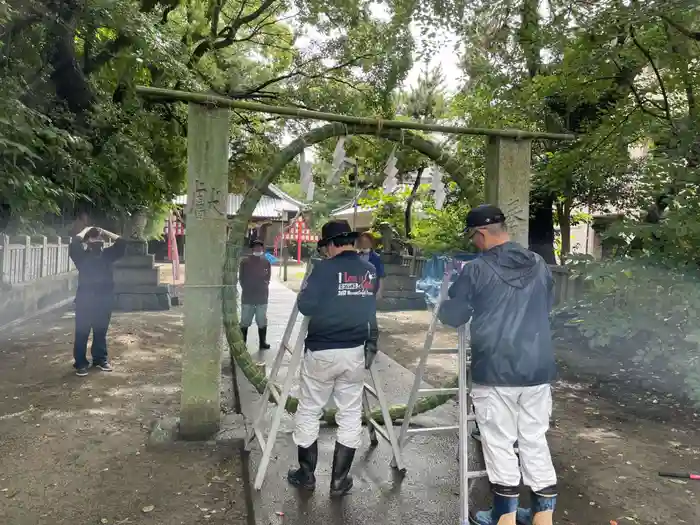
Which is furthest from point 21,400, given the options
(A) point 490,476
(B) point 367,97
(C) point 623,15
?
(B) point 367,97

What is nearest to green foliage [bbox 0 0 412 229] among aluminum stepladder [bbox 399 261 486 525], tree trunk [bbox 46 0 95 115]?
tree trunk [bbox 46 0 95 115]

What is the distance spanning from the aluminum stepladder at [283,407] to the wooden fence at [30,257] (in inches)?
303

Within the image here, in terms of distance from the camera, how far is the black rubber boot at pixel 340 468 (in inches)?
150

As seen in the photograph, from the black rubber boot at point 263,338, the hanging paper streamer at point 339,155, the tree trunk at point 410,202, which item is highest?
the tree trunk at point 410,202

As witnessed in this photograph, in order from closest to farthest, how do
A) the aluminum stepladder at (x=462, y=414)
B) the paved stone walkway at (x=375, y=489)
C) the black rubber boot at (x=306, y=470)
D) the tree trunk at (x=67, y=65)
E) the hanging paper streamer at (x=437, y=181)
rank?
1. the aluminum stepladder at (x=462, y=414)
2. the paved stone walkway at (x=375, y=489)
3. the black rubber boot at (x=306, y=470)
4. the hanging paper streamer at (x=437, y=181)
5. the tree trunk at (x=67, y=65)

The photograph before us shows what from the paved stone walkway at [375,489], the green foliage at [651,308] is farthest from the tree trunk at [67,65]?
the green foliage at [651,308]

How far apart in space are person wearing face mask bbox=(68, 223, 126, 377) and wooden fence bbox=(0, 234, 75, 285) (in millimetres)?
3909

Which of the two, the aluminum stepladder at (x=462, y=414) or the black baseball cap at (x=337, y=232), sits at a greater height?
the black baseball cap at (x=337, y=232)

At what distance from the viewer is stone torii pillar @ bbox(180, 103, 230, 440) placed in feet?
14.9

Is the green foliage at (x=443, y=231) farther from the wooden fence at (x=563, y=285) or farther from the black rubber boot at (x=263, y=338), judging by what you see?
the black rubber boot at (x=263, y=338)

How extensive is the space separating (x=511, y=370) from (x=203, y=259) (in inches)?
105

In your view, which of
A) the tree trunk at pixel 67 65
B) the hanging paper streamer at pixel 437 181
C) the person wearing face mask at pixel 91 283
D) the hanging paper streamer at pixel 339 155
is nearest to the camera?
the hanging paper streamer at pixel 339 155

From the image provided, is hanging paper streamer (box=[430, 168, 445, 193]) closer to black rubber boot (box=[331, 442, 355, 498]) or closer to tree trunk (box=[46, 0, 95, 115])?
black rubber boot (box=[331, 442, 355, 498])

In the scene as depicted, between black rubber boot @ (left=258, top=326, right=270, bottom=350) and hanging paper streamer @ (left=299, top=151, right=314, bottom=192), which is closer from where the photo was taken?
hanging paper streamer @ (left=299, top=151, right=314, bottom=192)
